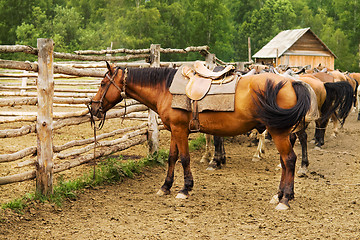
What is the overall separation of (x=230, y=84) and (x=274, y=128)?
83 cm

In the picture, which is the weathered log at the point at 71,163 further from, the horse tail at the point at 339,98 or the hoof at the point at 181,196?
the horse tail at the point at 339,98

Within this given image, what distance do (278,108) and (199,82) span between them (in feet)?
3.92

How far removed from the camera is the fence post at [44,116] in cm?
527

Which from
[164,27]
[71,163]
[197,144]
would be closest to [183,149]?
[71,163]

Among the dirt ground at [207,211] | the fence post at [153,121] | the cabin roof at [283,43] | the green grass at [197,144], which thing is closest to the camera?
the dirt ground at [207,211]

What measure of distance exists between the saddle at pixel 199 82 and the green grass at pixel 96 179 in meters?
1.71

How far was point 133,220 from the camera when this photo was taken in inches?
193

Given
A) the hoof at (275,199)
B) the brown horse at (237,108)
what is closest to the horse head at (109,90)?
the brown horse at (237,108)

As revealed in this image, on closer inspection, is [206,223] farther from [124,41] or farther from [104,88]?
[124,41]

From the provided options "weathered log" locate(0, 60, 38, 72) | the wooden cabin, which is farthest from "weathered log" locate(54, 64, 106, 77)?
the wooden cabin

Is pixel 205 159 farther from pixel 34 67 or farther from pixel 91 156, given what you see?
pixel 34 67

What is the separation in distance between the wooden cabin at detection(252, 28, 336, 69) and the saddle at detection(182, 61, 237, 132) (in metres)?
34.0

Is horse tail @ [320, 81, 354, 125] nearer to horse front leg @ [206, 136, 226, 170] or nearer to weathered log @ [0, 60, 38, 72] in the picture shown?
horse front leg @ [206, 136, 226, 170]

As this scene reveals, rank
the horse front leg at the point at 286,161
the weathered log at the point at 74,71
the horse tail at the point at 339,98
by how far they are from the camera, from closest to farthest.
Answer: the horse front leg at the point at 286,161 < the weathered log at the point at 74,71 < the horse tail at the point at 339,98
